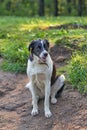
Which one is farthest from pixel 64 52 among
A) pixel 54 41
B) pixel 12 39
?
pixel 12 39

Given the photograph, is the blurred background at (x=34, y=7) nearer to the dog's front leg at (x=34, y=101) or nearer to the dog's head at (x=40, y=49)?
the dog's front leg at (x=34, y=101)

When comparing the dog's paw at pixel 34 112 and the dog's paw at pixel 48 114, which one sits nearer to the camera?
the dog's paw at pixel 48 114

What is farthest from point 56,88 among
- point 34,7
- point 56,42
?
point 34,7

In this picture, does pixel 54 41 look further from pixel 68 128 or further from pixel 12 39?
pixel 68 128

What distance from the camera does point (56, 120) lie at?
23.3 ft

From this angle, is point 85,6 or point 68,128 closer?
point 68,128

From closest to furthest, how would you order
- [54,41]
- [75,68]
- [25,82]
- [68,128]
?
[68,128]
[75,68]
[25,82]
[54,41]

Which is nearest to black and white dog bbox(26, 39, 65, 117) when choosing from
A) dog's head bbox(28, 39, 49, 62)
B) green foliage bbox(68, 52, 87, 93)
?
dog's head bbox(28, 39, 49, 62)

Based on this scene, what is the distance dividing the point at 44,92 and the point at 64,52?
8.81 feet

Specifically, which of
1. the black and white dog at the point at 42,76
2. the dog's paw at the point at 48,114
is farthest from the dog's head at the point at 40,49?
the dog's paw at the point at 48,114

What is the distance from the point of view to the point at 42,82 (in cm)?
743

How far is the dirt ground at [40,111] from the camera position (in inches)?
272

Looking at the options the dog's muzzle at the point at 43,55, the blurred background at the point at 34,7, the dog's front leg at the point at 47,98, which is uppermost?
the dog's muzzle at the point at 43,55

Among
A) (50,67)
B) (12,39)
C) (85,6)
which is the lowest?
(85,6)
